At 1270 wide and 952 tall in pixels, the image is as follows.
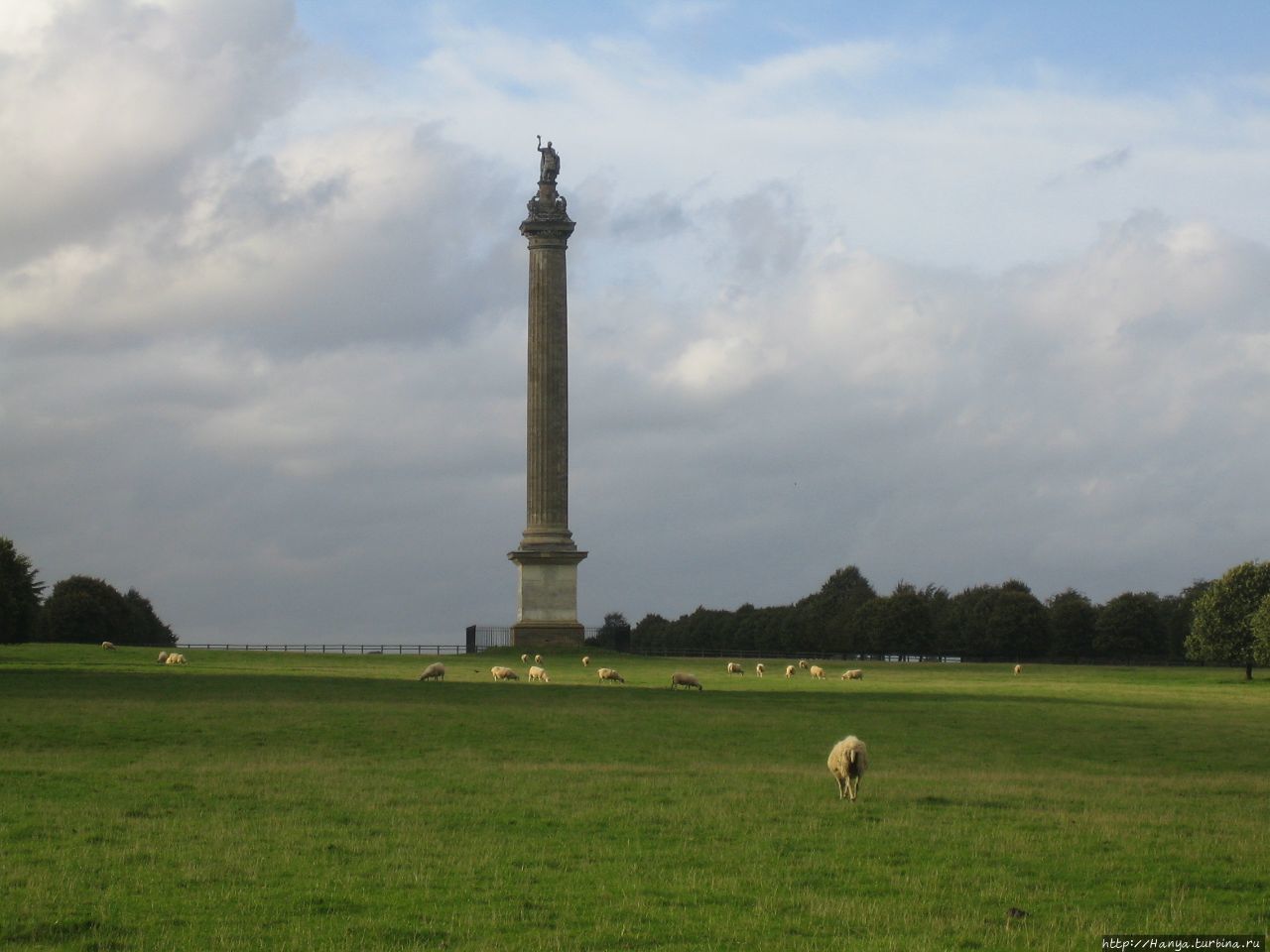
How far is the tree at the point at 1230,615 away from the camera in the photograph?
81000 millimetres

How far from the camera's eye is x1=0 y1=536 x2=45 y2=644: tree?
69.7m

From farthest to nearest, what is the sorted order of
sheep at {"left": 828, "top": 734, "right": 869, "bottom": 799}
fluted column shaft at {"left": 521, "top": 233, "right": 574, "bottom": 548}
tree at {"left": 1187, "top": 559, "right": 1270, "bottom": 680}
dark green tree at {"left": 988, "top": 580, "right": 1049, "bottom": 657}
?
dark green tree at {"left": 988, "top": 580, "right": 1049, "bottom": 657}, fluted column shaft at {"left": 521, "top": 233, "right": 574, "bottom": 548}, tree at {"left": 1187, "top": 559, "right": 1270, "bottom": 680}, sheep at {"left": 828, "top": 734, "right": 869, "bottom": 799}

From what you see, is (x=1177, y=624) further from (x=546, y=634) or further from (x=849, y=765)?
(x=849, y=765)

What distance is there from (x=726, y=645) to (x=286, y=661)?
2983 inches

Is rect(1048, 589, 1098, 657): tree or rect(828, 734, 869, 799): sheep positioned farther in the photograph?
rect(1048, 589, 1098, 657): tree

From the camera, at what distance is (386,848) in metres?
17.4

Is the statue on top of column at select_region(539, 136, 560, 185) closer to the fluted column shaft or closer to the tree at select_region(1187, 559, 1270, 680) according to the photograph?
the fluted column shaft

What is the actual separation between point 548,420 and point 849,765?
74188mm

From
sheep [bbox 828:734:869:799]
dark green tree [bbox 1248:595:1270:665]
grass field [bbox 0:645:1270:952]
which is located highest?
dark green tree [bbox 1248:595:1270:665]

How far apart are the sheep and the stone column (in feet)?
229

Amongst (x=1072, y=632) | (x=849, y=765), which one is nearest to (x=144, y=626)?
(x=1072, y=632)

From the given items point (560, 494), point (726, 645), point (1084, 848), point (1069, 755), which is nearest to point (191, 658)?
point (560, 494)

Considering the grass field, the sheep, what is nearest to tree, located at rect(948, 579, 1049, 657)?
the grass field

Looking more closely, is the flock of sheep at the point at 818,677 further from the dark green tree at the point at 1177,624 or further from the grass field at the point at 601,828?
the dark green tree at the point at 1177,624
